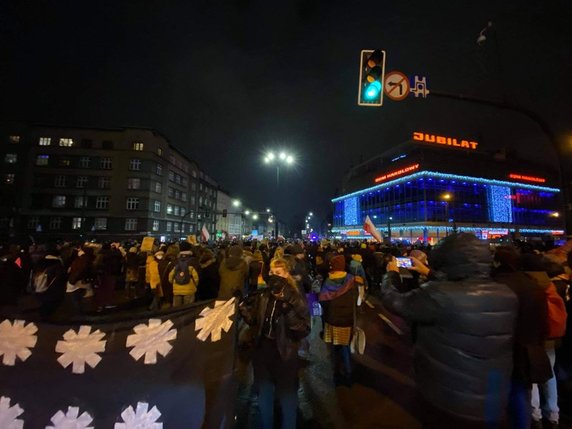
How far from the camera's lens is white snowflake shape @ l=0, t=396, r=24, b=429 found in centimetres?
278

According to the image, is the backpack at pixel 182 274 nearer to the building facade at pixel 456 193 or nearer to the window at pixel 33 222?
the window at pixel 33 222

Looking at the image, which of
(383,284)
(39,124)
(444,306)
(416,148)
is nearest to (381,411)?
(383,284)

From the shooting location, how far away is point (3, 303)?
6.39m

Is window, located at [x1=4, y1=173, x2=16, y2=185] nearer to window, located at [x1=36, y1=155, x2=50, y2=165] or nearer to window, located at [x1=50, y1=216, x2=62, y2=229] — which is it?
window, located at [x1=36, y1=155, x2=50, y2=165]

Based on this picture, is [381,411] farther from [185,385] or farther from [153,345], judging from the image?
[153,345]

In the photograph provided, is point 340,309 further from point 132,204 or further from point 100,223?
point 100,223

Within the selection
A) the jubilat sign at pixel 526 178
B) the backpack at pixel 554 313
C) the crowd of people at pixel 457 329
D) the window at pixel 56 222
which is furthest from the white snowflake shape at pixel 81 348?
the jubilat sign at pixel 526 178

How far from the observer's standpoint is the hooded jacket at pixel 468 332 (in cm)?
243

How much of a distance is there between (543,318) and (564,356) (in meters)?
2.73

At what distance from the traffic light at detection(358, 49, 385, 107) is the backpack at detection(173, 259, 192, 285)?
5350mm

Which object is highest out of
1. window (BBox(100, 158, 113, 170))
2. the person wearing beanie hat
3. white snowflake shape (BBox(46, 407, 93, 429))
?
window (BBox(100, 158, 113, 170))

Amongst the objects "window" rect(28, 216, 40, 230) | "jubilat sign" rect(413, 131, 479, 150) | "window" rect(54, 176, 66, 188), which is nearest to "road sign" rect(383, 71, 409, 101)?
"window" rect(54, 176, 66, 188)

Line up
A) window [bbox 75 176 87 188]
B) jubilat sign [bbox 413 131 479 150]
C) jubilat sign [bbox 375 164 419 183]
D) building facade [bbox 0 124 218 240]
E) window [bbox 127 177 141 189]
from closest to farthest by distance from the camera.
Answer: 1. building facade [bbox 0 124 218 240]
2. window [bbox 75 176 87 188]
3. window [bbox 127 177 141 189]
4. jubilat sign [bbox 375 164 419 183]
5. jubilat sign [bbox 413 131 479 150]

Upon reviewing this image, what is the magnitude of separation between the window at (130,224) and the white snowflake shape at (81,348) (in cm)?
5122
